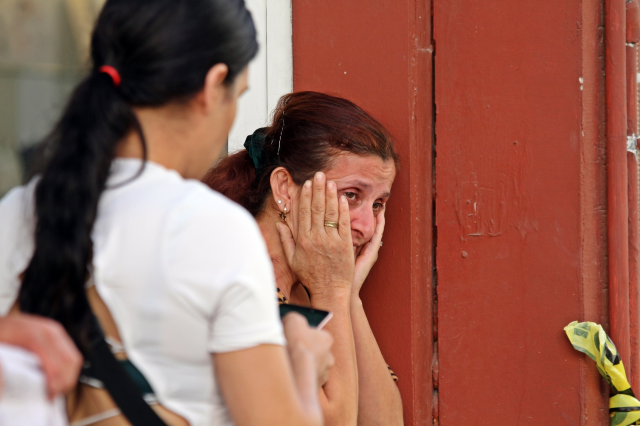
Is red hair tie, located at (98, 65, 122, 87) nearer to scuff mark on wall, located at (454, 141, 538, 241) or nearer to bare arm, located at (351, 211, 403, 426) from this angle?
bare arm, located at (351, 211, 403, 426)

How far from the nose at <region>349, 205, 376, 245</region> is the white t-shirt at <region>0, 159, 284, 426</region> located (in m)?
1.21

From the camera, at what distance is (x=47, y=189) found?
1023mm

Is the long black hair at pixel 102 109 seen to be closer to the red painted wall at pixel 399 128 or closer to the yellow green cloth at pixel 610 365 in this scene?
the red painted wall at pixel 399 128

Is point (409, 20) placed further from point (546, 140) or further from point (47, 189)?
point (47, 189)

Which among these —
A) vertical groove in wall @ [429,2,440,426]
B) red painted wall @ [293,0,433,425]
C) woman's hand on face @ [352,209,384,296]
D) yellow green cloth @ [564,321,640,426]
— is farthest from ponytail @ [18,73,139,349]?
yellow green cloth @ [564,321,640,426]

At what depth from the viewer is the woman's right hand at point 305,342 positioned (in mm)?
1151

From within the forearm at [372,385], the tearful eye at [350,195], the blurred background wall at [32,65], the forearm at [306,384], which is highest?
the blurred background wall at [32,65]

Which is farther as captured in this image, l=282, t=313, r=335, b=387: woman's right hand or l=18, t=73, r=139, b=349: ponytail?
l=282, t=313, r=335, b=387: woman's right hand

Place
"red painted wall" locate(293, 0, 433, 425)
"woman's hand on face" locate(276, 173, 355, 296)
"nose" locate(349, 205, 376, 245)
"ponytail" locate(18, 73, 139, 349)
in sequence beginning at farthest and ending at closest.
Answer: "red painted wall" locate(293, 0, 433, 425) < "nose" locate(349, 205, 376, 245) < "woman's hand on face" locate(276, 173, 355, 296) < "ponytail" locate(18, 73, 139, 349)

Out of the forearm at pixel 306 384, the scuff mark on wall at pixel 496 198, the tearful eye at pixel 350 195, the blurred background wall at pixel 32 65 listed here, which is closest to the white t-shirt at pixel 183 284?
the forearm at pixel 306 384

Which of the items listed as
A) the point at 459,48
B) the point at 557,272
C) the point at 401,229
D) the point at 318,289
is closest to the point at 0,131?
the point at 318,289

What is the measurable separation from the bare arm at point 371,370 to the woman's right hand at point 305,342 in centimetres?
99

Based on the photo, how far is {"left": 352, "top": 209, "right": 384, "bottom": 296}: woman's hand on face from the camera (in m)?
2.28

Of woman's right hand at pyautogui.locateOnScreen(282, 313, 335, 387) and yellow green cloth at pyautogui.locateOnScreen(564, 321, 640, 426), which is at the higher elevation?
woman's right hand at pyautogui.locateOnScreen(282, 313, 335, 387)
